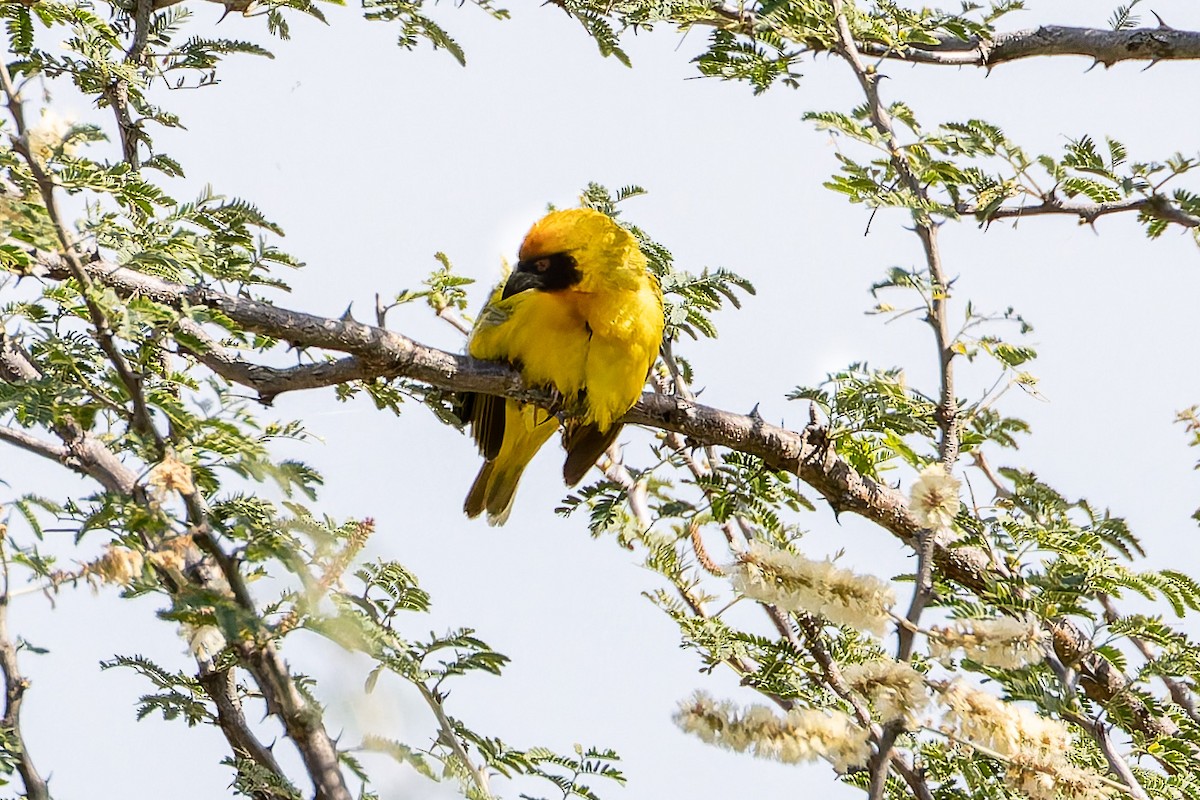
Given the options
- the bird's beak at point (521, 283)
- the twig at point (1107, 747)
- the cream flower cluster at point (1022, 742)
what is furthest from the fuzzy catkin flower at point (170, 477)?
the bird's beak at point (521, 283)

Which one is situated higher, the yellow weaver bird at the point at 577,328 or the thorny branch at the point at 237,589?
the yellow weaver bird at the point at 577,328

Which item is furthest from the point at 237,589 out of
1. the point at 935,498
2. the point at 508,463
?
the point at 508,463

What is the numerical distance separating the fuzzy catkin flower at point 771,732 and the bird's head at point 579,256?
220cm

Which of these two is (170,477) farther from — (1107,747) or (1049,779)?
(1107,747)

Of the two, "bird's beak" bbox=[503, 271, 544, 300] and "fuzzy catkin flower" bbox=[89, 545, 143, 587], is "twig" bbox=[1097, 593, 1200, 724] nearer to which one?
"bird's beak" bbox=[503, 271, 544, 300]

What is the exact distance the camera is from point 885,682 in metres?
2.69

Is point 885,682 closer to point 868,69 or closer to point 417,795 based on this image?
point 417,795

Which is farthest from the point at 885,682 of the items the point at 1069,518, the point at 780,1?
the point at 780,1

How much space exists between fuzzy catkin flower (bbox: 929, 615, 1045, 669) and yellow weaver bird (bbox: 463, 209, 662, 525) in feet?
5.69

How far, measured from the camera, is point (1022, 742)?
8.93ft

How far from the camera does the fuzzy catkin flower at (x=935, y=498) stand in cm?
285

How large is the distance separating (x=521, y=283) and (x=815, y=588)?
2242 mm

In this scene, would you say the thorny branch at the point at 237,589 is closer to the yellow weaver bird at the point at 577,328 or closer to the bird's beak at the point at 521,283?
the yellow weaver bird at the point at 577,328

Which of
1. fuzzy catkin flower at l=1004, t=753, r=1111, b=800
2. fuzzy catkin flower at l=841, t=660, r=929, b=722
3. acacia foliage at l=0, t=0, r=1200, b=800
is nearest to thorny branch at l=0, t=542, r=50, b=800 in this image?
acacia foliage at l=0, t=0, r=1200, b=800
